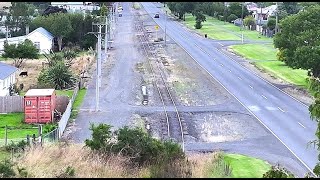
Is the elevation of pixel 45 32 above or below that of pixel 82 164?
above

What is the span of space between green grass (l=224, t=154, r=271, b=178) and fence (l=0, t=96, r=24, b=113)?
564 inches

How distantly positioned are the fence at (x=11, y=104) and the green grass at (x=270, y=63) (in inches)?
718

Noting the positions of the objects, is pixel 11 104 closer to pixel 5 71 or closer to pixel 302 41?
pixel 5 71

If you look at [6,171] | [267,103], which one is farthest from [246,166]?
[267,103]

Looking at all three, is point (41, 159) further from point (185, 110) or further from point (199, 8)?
point (199, 8)

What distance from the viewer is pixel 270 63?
59.3 metres

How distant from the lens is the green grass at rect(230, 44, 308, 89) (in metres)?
50.2

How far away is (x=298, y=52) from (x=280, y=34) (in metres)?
4.92

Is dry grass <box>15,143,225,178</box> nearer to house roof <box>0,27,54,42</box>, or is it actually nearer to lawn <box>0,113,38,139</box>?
lawn <box>0,113,38,139</box>

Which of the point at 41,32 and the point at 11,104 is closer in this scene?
the point at 11,104

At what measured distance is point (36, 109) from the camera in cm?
3288

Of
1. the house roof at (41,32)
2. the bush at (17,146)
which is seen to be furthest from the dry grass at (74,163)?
the house roof at (41,32)

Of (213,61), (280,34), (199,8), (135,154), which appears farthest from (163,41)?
(135,154)

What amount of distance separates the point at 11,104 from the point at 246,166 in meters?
16.2
